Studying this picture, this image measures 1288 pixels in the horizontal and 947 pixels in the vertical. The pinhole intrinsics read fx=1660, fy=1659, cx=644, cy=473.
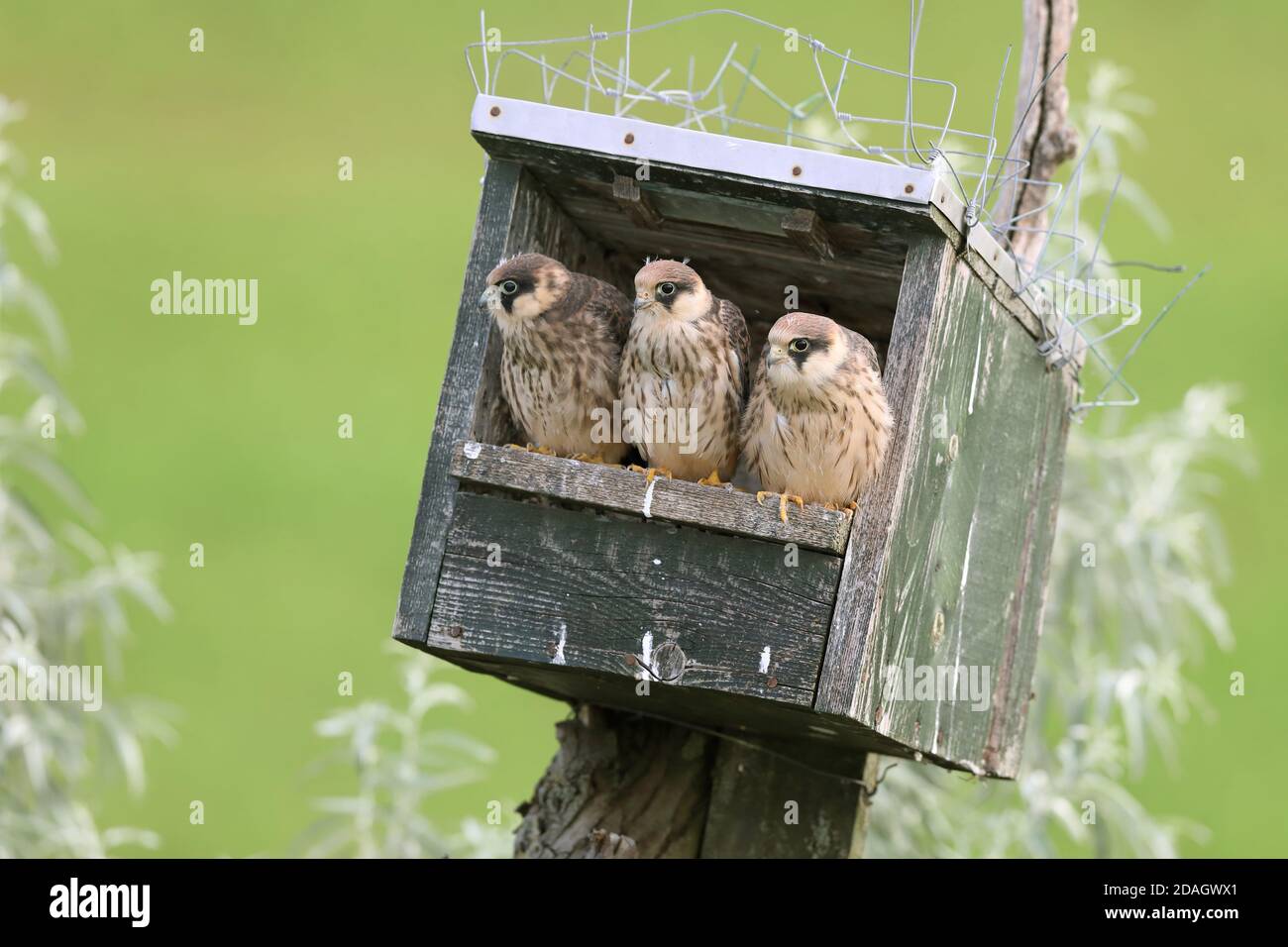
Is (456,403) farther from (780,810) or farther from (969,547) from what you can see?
(780,810)

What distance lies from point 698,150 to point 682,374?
1.63 feet

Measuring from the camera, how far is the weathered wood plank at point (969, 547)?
313cm

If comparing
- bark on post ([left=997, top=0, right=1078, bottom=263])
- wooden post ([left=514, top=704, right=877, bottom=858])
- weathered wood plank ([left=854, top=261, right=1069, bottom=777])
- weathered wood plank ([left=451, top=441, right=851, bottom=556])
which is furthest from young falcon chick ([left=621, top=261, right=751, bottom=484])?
bark on post ([left=997, top=0, right=1078, bottom=263])

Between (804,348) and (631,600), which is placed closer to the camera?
(631,600)

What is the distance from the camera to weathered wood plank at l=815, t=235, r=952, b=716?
2.98 meters

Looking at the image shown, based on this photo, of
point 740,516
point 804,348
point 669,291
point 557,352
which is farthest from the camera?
point 557,352

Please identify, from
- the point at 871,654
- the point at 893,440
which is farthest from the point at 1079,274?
the point at 871,654

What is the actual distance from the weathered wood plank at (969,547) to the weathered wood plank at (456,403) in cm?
86

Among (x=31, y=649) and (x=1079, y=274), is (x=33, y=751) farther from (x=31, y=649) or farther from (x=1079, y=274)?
(x=1079, y=274)

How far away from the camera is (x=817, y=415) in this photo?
3.20 metres

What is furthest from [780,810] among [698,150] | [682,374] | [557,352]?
[698,150]

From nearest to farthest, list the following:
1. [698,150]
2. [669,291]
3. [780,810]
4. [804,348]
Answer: [698,150] → [804,348] → [669,291] → [780,810]

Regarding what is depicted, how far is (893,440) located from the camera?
3109 mm

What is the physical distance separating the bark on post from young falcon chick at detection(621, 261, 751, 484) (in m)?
1.01
